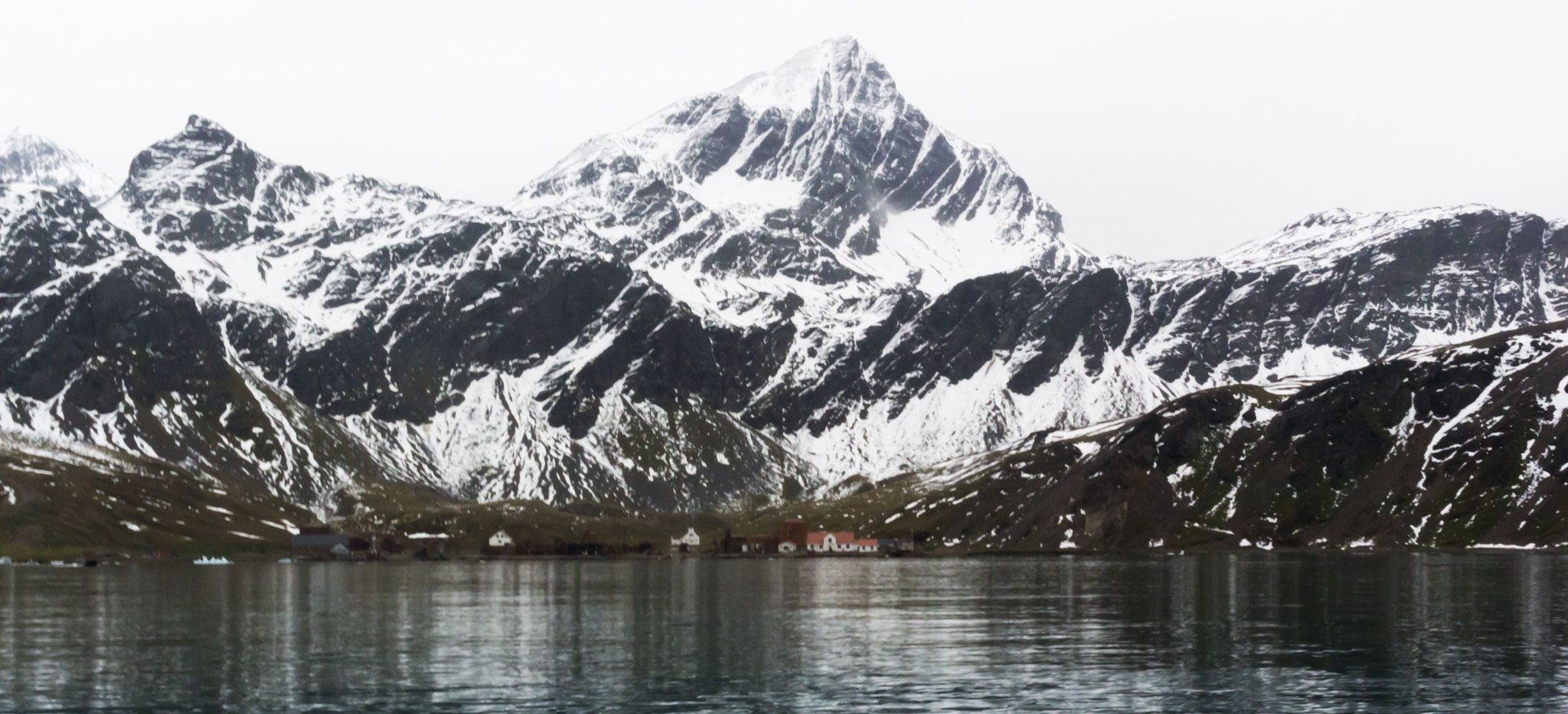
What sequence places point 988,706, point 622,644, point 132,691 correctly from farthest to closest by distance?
point 622,644, point 132,691, point 988,706

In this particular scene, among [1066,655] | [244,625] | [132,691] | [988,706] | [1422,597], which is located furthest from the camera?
[1422,597]

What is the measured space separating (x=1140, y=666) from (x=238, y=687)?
5667 centimetres

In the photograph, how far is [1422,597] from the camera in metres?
178

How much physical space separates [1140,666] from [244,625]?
82.0 meters

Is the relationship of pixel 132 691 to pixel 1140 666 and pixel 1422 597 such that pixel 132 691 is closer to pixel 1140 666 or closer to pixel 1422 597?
pixel 1140 666

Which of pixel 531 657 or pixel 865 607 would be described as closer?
pixel 531 657

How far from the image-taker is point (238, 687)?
104812 millimetres

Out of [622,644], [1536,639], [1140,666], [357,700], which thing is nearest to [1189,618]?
[1536,639]

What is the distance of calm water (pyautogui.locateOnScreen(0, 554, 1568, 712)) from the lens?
98.1 metres

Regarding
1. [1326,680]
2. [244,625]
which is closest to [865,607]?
[244,625]

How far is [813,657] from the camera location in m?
122

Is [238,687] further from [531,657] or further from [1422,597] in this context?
[1422,597]

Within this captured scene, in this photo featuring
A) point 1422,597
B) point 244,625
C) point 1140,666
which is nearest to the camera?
point 1140,666

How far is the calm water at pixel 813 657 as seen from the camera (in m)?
98.1
